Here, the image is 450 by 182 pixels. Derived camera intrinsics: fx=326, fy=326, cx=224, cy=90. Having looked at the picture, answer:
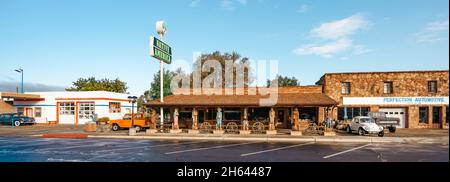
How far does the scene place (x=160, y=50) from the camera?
26.3 metres

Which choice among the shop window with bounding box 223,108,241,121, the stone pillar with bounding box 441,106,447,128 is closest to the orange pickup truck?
the shop window with bounding box 223,108,241,121

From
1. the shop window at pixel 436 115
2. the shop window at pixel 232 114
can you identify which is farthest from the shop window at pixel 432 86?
the shop window at pixel 232 114

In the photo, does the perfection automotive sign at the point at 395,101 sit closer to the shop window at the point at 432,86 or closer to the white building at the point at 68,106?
the shop window at the point at 432,86

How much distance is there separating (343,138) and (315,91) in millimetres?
10953

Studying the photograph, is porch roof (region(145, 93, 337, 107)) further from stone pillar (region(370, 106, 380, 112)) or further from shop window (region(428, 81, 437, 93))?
shop window (region(428, 81, 437, 93))

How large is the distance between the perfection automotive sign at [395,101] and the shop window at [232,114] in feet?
34.8

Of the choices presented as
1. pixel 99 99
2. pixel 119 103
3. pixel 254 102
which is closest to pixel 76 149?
pixel 254 102

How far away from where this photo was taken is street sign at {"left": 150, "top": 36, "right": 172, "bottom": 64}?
2495 centimetres

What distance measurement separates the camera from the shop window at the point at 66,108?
41.9 m

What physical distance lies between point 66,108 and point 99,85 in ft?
96.4

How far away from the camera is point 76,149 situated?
1620 cm

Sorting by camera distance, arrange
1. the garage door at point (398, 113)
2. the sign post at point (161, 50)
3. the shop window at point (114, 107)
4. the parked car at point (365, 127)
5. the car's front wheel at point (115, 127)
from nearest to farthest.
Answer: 1. the parked car at point (365, 127)
2. the sign post at point (161, 50)
3. the car's front wheel at point (115, 127)
4. the garage door at point (398, 113)
5. the shop window at point (114, 107)

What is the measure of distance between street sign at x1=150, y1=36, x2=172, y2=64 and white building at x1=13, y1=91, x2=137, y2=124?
58.0 ft
